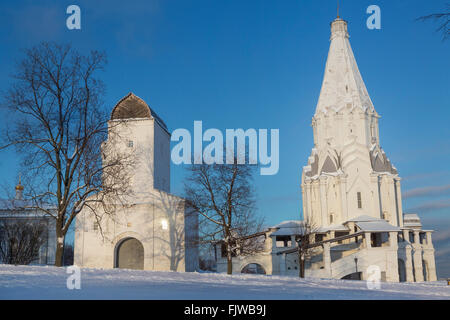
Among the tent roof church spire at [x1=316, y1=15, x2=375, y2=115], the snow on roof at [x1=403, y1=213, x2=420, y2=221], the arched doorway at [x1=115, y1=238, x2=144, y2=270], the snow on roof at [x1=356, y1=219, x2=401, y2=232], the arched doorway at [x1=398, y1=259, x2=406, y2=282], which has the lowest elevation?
the arched doorway at [x1=398, y1=259, x2=406, y2=282]

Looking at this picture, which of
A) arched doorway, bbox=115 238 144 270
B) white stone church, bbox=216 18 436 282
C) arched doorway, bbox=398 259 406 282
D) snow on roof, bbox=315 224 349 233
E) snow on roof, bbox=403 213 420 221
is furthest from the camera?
snow on roof, bbox=403 213 420 221

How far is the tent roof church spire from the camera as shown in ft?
194

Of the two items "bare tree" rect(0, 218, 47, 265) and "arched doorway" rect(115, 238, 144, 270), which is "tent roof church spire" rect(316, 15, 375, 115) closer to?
"arched doorway" rect(115, 238, 144, 270)

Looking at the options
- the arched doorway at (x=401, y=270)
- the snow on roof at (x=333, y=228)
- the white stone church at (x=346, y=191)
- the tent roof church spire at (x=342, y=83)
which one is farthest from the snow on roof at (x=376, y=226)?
the tent roof church spire at (x=342, y=83)

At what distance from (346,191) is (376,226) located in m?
8.77

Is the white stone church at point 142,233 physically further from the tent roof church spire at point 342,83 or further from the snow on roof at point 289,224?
the tent roof church spire at point 342,83

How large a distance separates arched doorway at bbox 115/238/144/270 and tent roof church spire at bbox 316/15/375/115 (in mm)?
36234

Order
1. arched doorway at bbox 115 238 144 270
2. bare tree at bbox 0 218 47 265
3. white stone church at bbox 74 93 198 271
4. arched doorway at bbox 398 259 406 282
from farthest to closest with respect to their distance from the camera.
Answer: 1. arched doorway at bbox 398 259 406 282
2. bare tree at bbox 0 218 47 265
3. arched doorway at bbox 115 238 144 270
4. white stone church at bbox 74 93 198 271

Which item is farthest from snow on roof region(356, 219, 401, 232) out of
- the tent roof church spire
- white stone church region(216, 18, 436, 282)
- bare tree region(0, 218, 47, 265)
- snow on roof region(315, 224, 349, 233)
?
bare tree region(0, 218, 47, 265)

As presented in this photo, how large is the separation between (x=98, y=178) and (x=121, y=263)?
1171 centimetres

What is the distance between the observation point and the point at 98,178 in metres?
20.8

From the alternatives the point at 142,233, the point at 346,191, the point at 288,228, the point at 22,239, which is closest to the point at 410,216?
the point at 346,191

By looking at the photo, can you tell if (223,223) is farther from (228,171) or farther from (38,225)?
(38,225)
